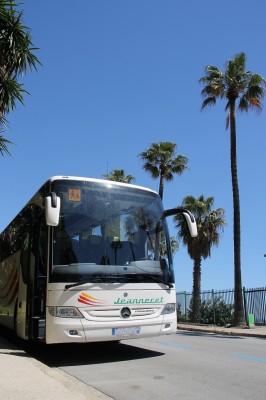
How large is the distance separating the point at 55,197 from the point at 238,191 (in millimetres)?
16396

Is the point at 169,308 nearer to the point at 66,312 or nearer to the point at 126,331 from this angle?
the point at 126,331

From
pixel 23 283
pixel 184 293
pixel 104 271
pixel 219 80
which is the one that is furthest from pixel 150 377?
pixel 184 293

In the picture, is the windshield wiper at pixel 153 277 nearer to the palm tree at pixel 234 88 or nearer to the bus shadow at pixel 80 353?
the bus shadow at pixel 80 353

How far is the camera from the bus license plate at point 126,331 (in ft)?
28.6

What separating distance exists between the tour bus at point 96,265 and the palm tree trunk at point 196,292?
18.3 m

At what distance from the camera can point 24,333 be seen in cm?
955

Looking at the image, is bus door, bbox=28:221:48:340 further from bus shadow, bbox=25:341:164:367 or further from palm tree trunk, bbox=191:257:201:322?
palm tree trunk, bbox=191:257:201:322

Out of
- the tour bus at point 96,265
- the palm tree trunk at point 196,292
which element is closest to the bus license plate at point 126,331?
the tour bus at point 96,265

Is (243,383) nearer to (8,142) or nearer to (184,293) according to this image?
(8,142)

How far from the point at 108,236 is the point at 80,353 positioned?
3146mm

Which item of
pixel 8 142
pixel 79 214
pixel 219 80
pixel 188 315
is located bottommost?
pixel 188 315

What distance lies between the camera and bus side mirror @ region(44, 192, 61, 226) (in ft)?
26.6

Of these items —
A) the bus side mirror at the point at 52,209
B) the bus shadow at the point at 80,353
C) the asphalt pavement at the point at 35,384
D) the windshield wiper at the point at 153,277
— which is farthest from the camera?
the bus shadow at the point at 80,353

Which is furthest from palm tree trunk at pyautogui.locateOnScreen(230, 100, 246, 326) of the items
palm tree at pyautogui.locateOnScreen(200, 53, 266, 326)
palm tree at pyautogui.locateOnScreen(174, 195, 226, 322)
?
palm tree at pyautogui.locateOnScreen(174, 195, 226, 322)
